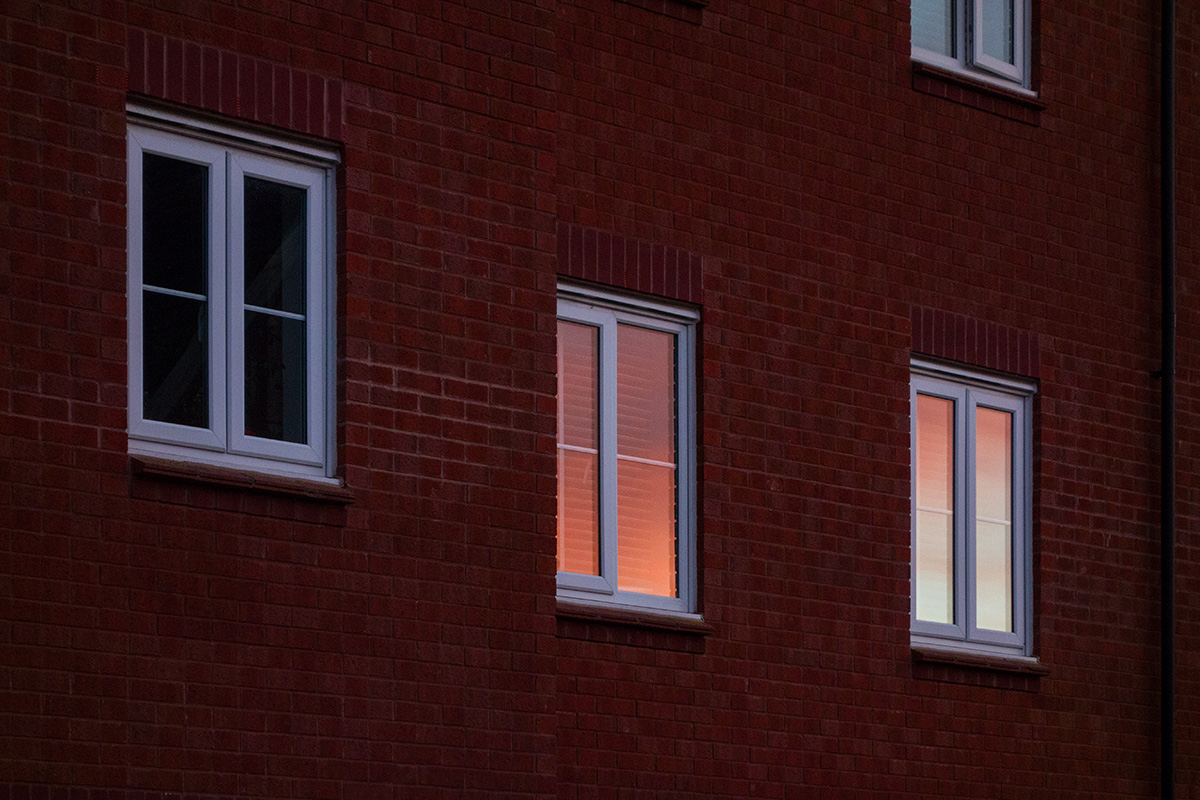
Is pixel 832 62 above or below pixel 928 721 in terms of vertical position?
above

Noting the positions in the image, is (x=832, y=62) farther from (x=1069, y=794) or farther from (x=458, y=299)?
(x=1069, y=794)

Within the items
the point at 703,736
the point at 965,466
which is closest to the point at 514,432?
the point at 703,736

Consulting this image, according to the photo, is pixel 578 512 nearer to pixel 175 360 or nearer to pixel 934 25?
pixel 175 360

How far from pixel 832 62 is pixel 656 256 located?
5.91 feet

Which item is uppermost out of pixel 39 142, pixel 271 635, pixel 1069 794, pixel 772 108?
pixel 772 108

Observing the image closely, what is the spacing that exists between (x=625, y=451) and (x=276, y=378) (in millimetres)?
2501

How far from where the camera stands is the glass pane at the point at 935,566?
12258mm

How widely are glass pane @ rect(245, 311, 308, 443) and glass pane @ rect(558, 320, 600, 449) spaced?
76.8 inches

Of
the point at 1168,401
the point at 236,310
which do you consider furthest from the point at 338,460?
the point at 1168,401

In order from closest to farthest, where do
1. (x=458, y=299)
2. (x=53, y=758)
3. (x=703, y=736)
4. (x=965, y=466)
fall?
1. (x=53, y=758)
2. (x=458, y=299)
3. (x=703, y=736)
4. (x=965, y=466)

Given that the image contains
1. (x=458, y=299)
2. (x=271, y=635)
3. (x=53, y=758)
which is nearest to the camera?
(x=53, y=758)

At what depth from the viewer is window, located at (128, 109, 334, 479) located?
8453 millimetres

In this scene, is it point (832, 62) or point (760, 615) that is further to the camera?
point (832, 62)

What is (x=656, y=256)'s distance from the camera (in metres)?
10.9
